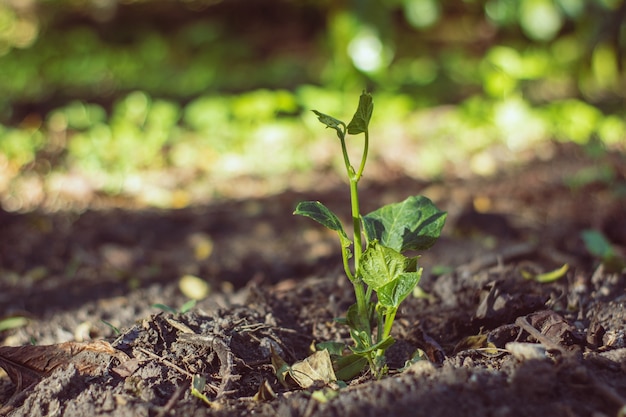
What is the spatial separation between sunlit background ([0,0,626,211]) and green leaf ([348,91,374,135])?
2.36 meters

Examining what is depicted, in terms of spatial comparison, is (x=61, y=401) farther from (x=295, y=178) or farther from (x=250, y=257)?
(x=295, y=178)

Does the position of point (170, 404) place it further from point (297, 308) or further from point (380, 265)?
point (297, 308)

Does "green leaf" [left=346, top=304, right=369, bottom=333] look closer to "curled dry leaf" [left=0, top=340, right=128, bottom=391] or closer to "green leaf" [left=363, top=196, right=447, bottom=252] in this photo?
"green leaf" [left=363, top=196, right=447, bottom=252]

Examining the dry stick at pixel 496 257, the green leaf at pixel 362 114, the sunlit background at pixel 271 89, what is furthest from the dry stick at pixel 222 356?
the sunlit background at pixel 271 89

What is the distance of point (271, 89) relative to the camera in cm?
552

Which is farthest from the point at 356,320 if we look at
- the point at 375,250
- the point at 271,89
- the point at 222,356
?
the point at 271,89

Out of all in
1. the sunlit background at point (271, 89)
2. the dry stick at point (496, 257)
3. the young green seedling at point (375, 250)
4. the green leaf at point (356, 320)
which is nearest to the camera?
the young green seedling at point (375, 250)

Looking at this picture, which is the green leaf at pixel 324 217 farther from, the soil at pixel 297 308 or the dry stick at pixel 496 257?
the dry stick at pixel 496 257

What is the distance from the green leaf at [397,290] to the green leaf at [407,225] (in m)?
0.11

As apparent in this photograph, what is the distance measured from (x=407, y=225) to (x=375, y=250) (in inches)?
6.4

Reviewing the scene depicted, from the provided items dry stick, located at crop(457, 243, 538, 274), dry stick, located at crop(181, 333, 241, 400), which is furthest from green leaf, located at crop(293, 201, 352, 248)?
dry stick, located at crop(457, 243, 538, 274)

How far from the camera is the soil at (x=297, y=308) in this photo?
1257 mm

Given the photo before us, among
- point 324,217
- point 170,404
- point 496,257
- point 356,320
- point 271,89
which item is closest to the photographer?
point 170,404

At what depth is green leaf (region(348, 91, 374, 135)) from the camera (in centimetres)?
130
